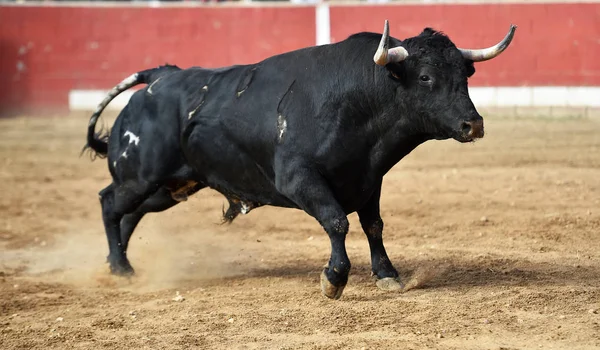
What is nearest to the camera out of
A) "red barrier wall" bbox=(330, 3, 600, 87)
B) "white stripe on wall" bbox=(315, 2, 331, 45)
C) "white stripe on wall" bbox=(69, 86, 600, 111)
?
"white stripe on wall" bbox=(69, 86, 600, 111)

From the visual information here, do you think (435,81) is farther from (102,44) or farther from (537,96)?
(102,44)

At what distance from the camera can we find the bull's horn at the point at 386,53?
17.9ft

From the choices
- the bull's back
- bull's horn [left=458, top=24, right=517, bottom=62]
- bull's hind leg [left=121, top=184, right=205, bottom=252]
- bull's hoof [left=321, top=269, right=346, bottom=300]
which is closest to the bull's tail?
the bull's back

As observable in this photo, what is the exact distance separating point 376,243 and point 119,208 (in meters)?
1.96

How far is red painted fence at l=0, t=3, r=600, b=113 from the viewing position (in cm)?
1479

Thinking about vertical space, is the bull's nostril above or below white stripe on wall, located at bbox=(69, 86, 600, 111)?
above

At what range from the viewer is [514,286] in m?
5.93

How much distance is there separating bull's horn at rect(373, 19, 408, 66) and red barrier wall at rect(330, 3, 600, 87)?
366 inches

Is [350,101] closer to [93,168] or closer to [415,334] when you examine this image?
[415,334]

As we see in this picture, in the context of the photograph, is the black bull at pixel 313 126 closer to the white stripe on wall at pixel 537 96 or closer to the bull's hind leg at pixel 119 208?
the bull's hind leg at pixel 119 208

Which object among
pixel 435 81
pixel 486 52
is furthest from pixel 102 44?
pixel 435 81

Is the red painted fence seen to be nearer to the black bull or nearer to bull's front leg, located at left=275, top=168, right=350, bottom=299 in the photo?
the black bull

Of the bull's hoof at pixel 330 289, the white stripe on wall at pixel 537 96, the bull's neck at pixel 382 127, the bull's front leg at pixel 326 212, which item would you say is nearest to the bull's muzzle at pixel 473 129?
the bull's neck at pixel 382 127

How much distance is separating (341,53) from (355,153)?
0.65 m
